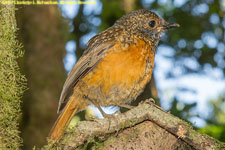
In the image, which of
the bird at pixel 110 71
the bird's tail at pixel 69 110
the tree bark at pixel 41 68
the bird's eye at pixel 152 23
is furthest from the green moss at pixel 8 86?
the tree bark at pixel 41 68

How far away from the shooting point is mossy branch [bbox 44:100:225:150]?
3213 millimetres

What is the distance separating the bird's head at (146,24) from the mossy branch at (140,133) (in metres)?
1.71

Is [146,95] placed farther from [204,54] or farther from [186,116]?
[204,54]

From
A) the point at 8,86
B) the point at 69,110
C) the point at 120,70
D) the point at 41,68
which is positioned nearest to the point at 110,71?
the point at 120,70

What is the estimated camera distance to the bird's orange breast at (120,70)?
4320 mm

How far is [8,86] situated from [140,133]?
1.20 metres

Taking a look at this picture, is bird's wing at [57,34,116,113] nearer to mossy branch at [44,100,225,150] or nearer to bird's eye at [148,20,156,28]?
bird's eye at [148,20,156,28]

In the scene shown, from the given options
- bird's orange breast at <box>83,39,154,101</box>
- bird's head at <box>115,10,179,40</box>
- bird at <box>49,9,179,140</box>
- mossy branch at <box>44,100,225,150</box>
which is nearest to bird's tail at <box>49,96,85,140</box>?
bird at <box>49,9,179,140</box>

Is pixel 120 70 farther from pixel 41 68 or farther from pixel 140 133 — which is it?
pixel 41 68

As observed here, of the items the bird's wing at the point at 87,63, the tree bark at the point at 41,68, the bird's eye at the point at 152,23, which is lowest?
the tree bark at the point at 41,68

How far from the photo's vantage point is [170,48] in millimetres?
7016

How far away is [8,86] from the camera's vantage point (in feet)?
10.7

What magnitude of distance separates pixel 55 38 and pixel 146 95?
237cm

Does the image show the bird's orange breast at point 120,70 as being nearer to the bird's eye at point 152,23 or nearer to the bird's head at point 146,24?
the bird's head at point 146,24
